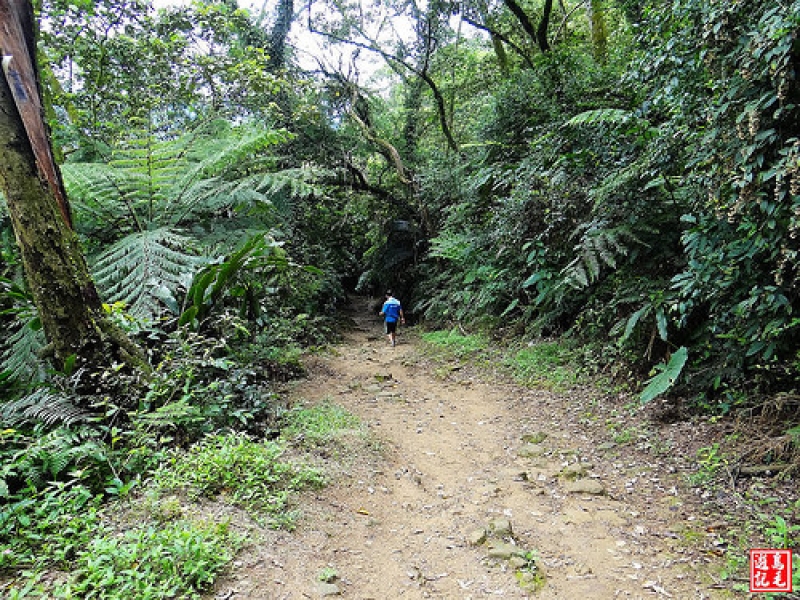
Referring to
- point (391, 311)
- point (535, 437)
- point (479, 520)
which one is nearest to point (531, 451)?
point (535, 437)

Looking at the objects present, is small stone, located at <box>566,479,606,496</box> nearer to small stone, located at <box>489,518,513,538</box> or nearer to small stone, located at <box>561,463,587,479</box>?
small stone, located at <box>561,463,587,479</box>

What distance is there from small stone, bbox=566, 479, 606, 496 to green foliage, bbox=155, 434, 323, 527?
189 cm

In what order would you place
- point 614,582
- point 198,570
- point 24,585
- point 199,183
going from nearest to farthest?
point 24,585 < point 198,570 < point 614,582 < point 199,183

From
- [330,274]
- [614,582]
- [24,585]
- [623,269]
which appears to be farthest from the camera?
[330,274]

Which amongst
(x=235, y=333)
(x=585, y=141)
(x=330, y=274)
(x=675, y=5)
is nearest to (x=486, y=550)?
(x=235, y=333)

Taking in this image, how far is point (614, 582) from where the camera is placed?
2395 millimetres

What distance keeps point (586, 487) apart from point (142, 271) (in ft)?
13.0

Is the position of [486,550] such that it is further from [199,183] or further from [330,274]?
[330,274]

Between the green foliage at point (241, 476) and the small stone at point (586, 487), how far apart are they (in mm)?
1893

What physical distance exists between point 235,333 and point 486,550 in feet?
9.60

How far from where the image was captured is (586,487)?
3.30m

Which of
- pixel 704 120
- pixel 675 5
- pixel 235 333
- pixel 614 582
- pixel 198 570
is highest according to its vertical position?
pixel 675 5

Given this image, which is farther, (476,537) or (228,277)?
(228,277)

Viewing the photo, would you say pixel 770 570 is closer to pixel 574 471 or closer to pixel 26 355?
pixel 574 471
